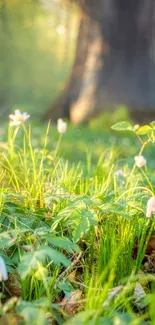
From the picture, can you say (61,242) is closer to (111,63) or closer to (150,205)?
(150,205)

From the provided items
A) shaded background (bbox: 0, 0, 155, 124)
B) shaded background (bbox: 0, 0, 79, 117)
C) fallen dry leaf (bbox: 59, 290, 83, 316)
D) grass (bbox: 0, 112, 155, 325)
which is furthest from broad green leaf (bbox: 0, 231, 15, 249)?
shaded background (bbox: 0, 0, 79, 117)

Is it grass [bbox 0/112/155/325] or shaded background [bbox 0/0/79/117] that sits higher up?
shaded background [bbox 0/0/79/117]

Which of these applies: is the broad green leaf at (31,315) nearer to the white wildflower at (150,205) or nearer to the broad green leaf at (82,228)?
the broad green leaf at (82,228)

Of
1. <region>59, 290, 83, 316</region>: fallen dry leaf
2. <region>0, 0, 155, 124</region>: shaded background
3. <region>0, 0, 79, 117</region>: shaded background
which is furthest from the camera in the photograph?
<region>0, 0, 79, 117</region>: shaded background

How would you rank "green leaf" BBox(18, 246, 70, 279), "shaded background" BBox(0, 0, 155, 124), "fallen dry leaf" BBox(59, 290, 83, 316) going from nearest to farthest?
"green leaf" BBox(18, 246, 70, 279), "fallen dry leaf" BBox(59, 290, 83, 316), "shaded background" BBox(0, 0, 155, 124)

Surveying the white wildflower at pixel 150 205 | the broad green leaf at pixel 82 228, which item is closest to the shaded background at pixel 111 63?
the white wildflower at pixel 150 205

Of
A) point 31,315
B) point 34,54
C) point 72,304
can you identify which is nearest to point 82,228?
point 72,304

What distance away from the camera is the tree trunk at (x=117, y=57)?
12086mm

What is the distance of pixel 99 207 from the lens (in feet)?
5.90

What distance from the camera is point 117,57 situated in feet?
40.3

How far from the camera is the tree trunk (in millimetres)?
12086

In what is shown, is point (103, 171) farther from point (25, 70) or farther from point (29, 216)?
point (25, 70)

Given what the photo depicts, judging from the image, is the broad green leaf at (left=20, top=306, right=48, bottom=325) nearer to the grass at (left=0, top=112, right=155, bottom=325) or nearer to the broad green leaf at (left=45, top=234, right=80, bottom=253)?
the grass at (left=0, top=112, right=155, bottom=325)

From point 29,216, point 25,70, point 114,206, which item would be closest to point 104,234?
point 114,206
